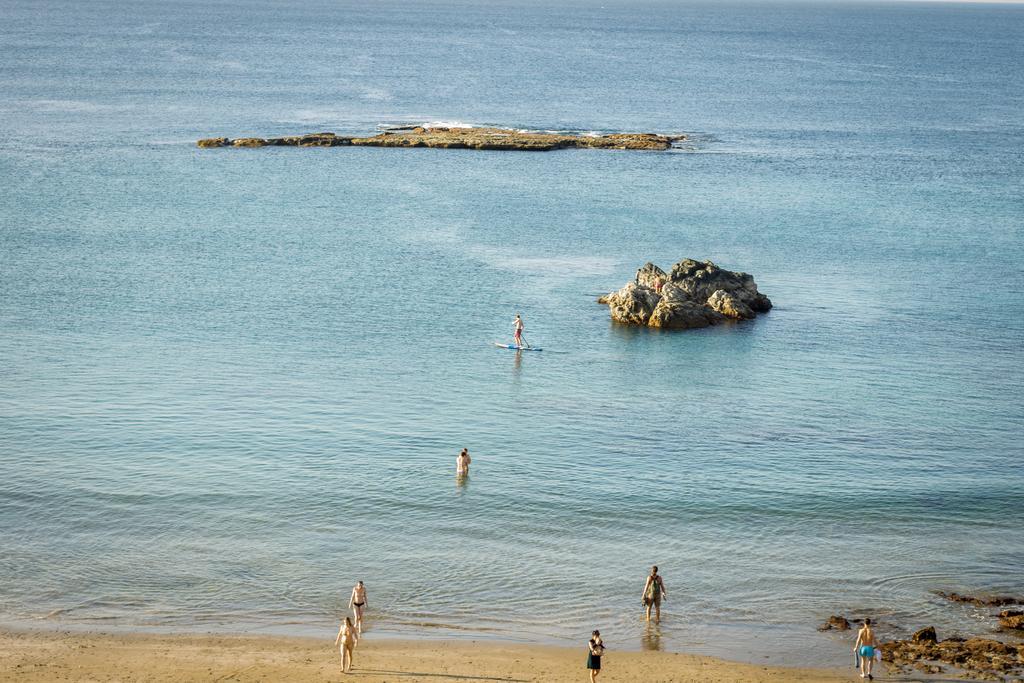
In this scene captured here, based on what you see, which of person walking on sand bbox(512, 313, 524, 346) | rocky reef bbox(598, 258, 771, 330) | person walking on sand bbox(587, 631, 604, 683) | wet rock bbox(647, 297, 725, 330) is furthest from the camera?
rocky reef bbox(598, 258, 771, 330)

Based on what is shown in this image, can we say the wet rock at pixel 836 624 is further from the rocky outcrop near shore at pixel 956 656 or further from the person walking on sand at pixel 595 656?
the person walking on sand at pixel 595 656

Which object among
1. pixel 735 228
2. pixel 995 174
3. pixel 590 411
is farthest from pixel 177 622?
pixel 995 174

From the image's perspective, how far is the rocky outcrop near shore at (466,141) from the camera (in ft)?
395

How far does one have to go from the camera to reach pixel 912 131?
141375 mm

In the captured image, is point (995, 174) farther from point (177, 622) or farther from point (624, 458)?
point (177, 622)

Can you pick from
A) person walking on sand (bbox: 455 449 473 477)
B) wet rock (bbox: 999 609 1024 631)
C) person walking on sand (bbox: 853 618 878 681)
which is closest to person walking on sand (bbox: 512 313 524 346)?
person walking on sand (bbox: 455 449 473 477)

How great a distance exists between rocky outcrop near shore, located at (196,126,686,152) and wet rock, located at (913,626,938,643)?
90.4 meters

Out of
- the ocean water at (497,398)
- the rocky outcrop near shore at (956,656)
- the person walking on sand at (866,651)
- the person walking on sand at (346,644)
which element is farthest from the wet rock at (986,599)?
the person walking on sand at (346,644)

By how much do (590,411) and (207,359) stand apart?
18.2m

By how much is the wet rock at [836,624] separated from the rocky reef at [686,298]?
1276 inches

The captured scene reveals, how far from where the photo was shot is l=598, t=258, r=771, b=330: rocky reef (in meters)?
67.1

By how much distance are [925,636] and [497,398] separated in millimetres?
25176

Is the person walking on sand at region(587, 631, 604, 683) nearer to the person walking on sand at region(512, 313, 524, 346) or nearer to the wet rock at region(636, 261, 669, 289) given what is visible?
the person walking on sand at region(512, 313, 524, 346)

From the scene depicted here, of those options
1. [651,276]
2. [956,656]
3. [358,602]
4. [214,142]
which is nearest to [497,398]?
[651,276]
